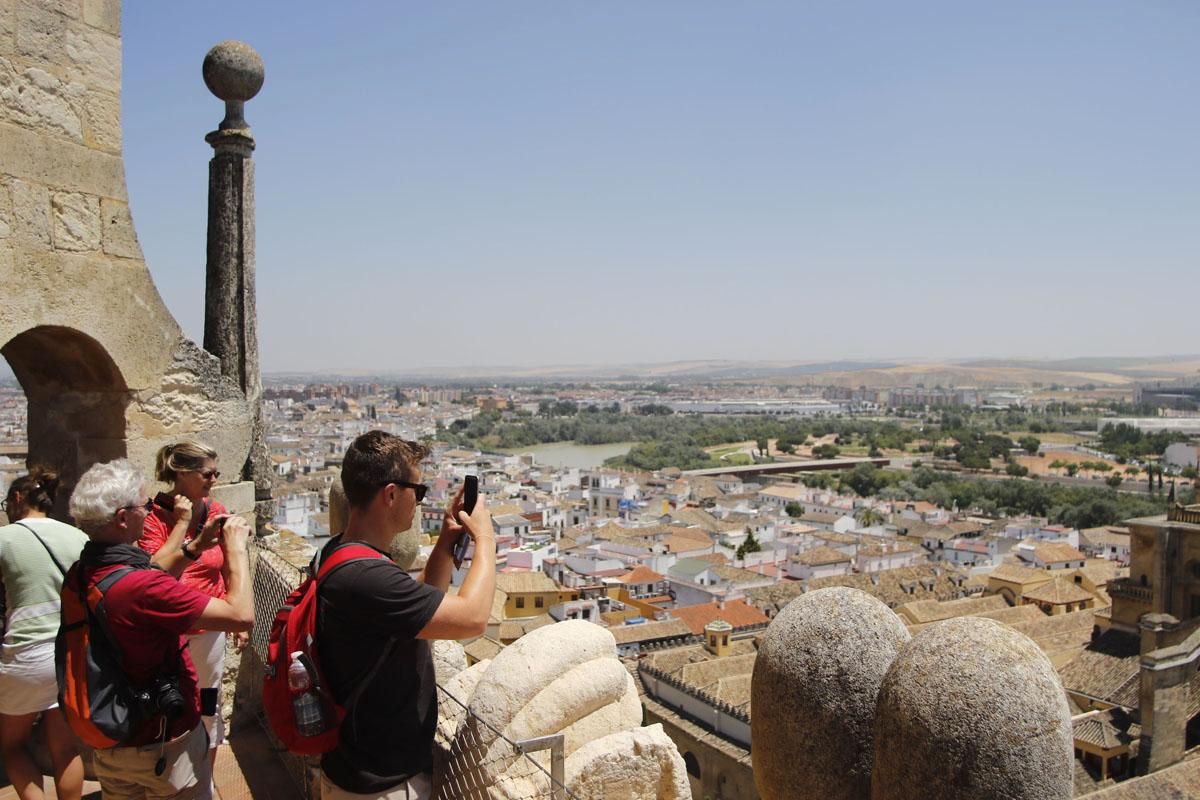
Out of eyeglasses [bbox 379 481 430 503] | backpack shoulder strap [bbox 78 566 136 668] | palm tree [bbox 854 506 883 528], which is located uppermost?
eyeglasses [bbox 379 481 430 503]

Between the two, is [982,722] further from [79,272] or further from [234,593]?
[79,272]

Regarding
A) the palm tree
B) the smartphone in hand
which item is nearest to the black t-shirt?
the smartphone in hand

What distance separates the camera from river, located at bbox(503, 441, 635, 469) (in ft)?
317

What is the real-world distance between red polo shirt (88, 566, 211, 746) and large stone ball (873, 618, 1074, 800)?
2.09 m

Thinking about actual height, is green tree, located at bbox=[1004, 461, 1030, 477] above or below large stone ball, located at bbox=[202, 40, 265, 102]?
below

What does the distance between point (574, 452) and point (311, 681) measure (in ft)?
350

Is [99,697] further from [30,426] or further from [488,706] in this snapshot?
[30,426]

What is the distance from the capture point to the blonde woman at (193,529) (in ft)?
10.1

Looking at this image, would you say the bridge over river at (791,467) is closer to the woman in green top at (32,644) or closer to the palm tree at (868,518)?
the palm tree at (868,518)

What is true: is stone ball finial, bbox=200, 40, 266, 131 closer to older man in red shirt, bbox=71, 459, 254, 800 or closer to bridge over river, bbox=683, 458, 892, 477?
older man in red shirt, bbox=71, 459, 254, 800

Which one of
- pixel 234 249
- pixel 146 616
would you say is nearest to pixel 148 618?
pixel 146 616

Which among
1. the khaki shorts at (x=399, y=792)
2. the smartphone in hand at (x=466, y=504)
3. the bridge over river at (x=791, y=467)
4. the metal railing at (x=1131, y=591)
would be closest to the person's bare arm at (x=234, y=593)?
the khaki shorts at (x=399, y=792)

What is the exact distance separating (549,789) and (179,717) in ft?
3.65

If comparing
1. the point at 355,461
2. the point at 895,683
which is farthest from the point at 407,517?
the point at 895,683
